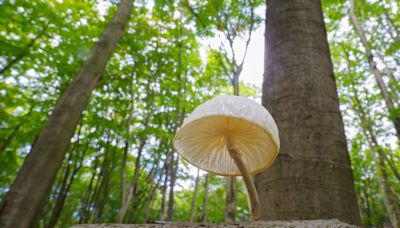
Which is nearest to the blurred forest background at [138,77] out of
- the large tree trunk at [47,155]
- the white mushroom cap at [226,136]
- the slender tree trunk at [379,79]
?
the slender tree trunk at [379,79]

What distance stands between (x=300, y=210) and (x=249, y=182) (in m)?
0.51

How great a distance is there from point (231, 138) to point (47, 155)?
2.67 meters

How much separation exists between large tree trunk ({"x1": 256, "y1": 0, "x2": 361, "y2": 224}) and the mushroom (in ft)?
0.96

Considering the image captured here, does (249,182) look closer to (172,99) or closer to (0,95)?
(172,99)

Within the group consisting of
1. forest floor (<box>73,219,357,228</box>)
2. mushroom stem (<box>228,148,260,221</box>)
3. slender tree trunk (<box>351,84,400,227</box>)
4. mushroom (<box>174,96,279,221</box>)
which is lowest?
forest floor (<box>73,219,357,228</box>)

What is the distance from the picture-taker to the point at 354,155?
414 inches

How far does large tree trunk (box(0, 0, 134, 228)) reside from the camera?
2.53 m

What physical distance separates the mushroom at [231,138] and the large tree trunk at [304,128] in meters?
0.29

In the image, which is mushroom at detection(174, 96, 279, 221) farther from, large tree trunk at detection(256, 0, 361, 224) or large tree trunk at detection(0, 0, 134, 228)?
large tree trunk at detection(0, 0, 134, 228)

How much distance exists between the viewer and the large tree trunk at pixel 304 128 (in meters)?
1.14

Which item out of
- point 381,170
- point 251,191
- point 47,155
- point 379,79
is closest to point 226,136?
point 251,191

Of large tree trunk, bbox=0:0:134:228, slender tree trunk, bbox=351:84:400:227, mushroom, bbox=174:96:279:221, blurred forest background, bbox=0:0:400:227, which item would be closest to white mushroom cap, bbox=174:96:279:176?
mushroom, bbox=174:96:279:221

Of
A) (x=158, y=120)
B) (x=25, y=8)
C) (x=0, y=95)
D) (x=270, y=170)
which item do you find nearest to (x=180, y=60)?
(x=158, y=120)

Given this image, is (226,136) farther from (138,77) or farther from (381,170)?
(381,170)
